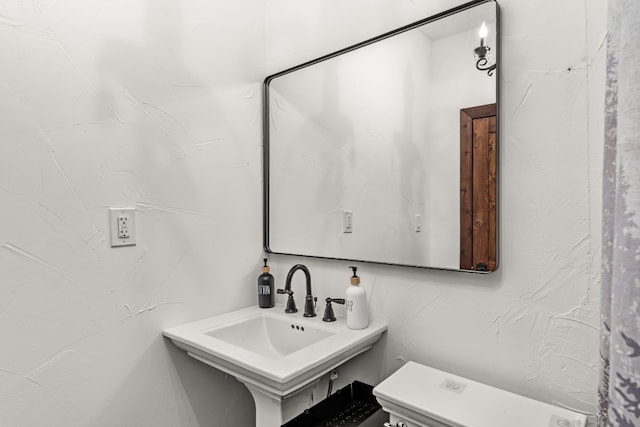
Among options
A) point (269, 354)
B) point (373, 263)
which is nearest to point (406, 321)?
point (373, 263)

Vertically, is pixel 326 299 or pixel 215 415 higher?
pixel 326 299

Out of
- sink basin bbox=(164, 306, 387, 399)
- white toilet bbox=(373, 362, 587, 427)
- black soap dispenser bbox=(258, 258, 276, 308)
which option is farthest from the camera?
black soap dispenser bbox=(258, 258, 276, 308)

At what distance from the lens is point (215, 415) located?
62.8 inches

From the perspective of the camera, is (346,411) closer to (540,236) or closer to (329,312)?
(329,312)

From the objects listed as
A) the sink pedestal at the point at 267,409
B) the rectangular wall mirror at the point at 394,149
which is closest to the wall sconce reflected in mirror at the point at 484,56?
the rectangular wall mirror at the point at 394,149

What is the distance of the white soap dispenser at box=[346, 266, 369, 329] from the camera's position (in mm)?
1348

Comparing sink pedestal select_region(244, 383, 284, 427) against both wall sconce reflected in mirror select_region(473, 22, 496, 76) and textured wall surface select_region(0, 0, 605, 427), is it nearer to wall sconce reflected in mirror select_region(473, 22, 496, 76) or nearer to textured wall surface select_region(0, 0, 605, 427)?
textured wall surface select_region(0, 0, 605, 427)

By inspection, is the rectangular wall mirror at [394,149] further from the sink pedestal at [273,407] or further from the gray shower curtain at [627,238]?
the gray shower curtain at [627,238]

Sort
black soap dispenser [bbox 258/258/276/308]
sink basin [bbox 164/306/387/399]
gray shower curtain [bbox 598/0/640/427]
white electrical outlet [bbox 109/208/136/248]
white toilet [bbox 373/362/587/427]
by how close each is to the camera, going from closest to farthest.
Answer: gray shower curtain [bbox 598/0/640/427]
white toilet [bbox 373/362/587/427]
sink basin [bbox 164/306/387/399]
white electrical outlet [bbox 109/208/136/248]
black soap dispenser [bbox 258/258/276/308]

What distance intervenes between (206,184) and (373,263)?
732mm

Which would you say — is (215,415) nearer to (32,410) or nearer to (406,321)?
(32,410)

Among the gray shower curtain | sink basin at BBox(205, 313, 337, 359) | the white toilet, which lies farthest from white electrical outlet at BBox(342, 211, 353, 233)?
the gray shower curtain

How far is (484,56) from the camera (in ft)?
3.69

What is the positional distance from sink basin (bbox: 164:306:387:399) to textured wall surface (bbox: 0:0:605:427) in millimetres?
105
